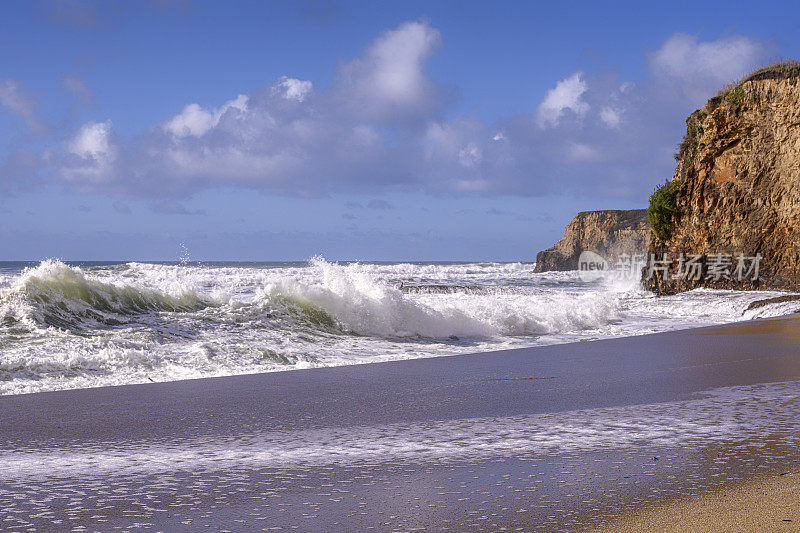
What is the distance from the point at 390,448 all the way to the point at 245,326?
7.70 m

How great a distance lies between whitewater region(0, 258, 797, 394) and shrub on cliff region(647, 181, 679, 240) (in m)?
8.49

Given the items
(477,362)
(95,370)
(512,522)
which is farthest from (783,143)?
(512,522)

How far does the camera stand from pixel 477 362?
8.46 m

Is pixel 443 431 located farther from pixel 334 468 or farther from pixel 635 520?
pixel 635 520

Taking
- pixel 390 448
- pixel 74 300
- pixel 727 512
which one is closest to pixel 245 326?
pixel 74 300

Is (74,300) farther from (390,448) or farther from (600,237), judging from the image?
(600,237)

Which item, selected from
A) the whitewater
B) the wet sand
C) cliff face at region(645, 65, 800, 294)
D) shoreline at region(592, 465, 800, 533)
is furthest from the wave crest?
cliff face at region(645, 65, 800, 294)

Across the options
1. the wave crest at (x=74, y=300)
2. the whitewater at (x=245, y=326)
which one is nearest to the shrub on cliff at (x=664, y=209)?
the whitewater at (x=245, y=326)

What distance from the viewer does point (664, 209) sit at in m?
24.6

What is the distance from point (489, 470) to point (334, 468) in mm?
773

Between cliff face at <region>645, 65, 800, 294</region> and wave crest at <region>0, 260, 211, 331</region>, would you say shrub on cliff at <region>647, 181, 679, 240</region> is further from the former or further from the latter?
wave crest at <region>0, 260, 211, 331</region>

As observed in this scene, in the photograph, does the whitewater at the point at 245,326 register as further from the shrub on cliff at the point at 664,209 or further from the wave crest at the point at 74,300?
the shrub on cliff at the point at 664,209

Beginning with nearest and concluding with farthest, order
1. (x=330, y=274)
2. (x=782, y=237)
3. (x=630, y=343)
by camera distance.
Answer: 1. (x=630, y=343)
2. (x=330, y=274)
3. (x=782, y=237)

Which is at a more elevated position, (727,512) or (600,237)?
(600,237)
